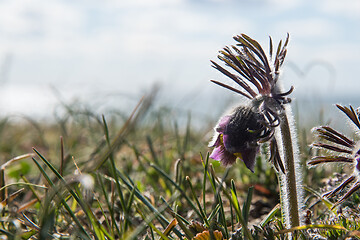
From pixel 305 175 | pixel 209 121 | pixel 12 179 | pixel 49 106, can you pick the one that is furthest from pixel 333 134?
pixel 49 106

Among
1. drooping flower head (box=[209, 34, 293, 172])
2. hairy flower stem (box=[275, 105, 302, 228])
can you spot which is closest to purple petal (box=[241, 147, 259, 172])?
drooping flower head (box=[209, 34, 293, 172])

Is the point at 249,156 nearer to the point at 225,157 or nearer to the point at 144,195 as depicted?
the point at 225,157

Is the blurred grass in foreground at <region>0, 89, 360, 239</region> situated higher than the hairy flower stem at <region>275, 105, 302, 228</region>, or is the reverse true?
the hairy flower stem at <region>275, 105, 302, 228</region>

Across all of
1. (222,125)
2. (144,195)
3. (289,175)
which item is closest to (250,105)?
(222,125)

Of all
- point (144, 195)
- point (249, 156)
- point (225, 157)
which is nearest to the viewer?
point (249, 156)

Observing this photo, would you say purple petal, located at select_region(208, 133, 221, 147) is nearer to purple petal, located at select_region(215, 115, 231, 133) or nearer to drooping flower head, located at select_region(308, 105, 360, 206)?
purple petal, located at select_region(215, 115, 231, 133)

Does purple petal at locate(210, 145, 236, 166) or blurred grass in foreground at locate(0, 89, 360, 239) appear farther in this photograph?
purple petal at locate(210, 145, 236, 166)

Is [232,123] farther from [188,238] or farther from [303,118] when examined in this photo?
[303,118]
